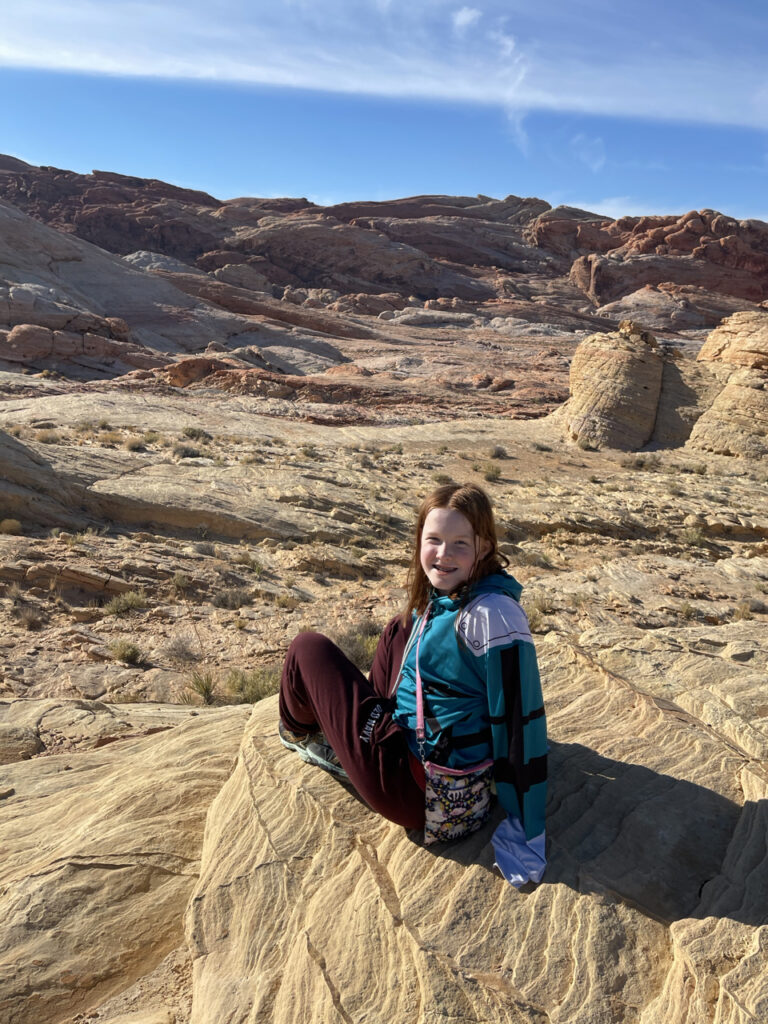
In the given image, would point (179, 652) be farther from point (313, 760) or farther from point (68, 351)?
point (68, 351)

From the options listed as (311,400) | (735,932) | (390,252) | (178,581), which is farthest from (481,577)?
(390,252)

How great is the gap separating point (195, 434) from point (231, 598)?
763 centimetres

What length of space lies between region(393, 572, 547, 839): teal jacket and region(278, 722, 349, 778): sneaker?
0.42 m

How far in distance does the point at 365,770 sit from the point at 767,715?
2.05 m

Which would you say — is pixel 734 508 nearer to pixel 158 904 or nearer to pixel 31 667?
pixel 31 667

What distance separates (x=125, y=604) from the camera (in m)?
7.46

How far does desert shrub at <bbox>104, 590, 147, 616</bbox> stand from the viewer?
24.2 ft

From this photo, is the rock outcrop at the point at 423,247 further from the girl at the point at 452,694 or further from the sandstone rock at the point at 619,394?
the girl at the point at 452,694

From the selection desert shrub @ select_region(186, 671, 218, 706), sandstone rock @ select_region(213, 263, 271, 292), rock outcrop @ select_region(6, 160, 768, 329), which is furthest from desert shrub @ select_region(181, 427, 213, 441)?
rock outcrop @ select_region(6, 160, 768, 329)

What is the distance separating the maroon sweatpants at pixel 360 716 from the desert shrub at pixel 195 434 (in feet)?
41.0

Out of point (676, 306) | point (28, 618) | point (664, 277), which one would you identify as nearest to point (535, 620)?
point (28, 618)

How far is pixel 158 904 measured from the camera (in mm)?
2707

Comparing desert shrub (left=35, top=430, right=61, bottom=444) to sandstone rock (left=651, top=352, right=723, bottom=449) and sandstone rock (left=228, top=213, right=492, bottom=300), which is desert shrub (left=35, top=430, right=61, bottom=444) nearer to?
sandstone rock (left=651, top=352, right=723, bottom=449)

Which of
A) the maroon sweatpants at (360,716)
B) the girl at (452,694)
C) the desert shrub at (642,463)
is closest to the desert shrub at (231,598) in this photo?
the maroon sweatpants at (360,716)
